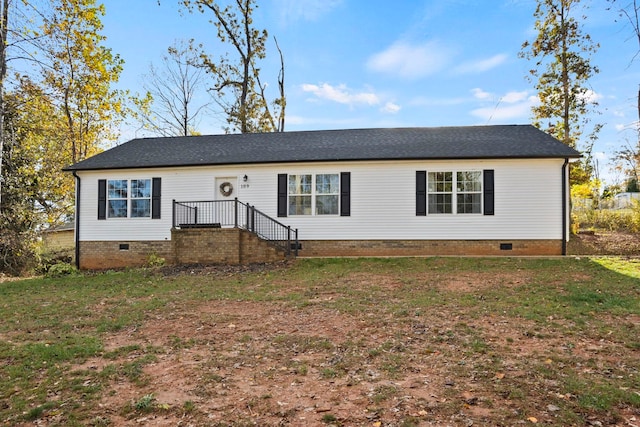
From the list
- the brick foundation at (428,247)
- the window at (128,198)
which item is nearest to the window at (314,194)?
the brick foundation at (428,247)

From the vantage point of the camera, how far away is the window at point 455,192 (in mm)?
12289

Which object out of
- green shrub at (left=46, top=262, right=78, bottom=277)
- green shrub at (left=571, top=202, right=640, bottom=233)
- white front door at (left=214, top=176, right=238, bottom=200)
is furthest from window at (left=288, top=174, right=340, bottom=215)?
green shrub at (left=571, top=202, right=640, bottom=233)

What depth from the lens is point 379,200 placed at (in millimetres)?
12680

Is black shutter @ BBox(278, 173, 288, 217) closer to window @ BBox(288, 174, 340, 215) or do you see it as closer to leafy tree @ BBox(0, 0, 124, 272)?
window @ BBox(288, 174, 340, 215)

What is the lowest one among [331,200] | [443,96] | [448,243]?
[448,243]

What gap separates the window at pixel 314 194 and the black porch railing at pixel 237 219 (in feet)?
2.66

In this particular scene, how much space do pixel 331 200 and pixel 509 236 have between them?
581cm

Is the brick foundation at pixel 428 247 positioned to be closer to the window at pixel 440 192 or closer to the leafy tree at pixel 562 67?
the window at pixel 440 192

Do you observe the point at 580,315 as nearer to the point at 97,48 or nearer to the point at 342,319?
the point at 342,319

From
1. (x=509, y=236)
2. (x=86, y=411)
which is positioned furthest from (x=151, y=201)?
(x=509, y=236)

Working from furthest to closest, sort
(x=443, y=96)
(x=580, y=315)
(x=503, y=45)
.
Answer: (x=443, y=96) < (x=503, y=45) < (x=580, y=315)

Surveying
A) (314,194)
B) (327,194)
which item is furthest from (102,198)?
(327,194)

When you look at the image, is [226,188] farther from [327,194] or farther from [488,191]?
[488,191]

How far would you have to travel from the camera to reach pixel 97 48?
16.2 m
